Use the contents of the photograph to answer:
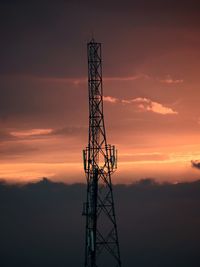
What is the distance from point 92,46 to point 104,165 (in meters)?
13.0

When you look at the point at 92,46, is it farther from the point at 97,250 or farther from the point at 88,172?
the point at 97,250

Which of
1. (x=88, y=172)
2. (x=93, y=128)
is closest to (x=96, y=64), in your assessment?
(x=93, y=128)

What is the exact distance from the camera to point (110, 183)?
243ft

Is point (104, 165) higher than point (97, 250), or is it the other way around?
point (104, 165)

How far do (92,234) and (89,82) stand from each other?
1642cm

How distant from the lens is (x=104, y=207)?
7450 centimetres

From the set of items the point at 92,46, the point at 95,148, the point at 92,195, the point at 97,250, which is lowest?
the point at 97,250

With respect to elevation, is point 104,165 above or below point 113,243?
above

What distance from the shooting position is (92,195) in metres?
75.8

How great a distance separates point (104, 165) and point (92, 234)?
7.50m

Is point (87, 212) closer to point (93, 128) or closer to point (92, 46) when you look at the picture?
point (93, 128)

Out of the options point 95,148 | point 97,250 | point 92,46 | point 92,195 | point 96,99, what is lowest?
point 97,250

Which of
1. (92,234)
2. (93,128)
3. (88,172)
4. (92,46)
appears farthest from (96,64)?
(92,234)

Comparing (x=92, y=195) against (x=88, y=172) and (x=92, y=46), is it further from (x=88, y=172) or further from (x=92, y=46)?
(x=92, y=46)
